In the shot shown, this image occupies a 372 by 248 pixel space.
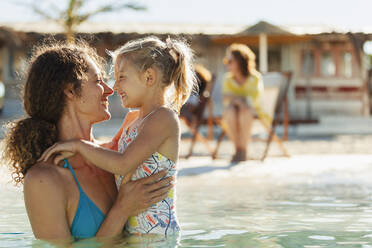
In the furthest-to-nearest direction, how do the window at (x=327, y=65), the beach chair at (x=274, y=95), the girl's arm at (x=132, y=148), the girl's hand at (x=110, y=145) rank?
the window at (x=327, y=65) → the beach chair at (x=274, y=95) → the girl's hand at (x=110, y=145) → the girl's arm at (x=132, y=148)

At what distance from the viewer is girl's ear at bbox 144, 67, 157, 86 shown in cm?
284

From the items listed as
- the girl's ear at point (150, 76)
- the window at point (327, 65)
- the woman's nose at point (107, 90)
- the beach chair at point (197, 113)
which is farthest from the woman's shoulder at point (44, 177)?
the window at point (327, 65)

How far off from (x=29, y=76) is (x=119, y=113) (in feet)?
67.7

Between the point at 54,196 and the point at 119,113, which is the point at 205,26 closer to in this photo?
the point at 119,113

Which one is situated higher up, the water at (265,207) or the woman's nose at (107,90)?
the woman's nose at (107,90)

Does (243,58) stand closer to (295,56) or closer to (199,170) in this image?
(199,170)

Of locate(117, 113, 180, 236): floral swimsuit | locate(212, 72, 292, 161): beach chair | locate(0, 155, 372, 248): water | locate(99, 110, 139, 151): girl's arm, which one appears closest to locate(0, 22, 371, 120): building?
locate(212, 72, 292, 161): beach chair

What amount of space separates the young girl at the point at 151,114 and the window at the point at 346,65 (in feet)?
77.4

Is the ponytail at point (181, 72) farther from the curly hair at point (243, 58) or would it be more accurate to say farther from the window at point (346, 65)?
the window at point (346, 65)

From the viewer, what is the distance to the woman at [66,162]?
2.58 m

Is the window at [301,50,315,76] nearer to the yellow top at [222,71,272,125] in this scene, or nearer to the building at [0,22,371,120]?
the building at [0,22,371,120]

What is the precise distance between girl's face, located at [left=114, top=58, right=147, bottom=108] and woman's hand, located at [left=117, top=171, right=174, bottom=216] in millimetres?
325

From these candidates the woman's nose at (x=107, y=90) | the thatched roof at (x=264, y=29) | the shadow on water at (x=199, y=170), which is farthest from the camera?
the thatched roof at (x=264, y=29)

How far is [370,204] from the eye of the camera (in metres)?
4.86
